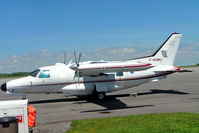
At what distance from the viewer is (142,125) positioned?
877 cm

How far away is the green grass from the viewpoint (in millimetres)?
7895

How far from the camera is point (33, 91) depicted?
1662cm

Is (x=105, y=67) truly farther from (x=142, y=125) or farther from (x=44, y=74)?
(x=142, y=125)

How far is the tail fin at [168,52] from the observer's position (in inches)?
766

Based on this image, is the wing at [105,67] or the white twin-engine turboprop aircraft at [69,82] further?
the white twin-engine turboprop aircraft at [69,82]

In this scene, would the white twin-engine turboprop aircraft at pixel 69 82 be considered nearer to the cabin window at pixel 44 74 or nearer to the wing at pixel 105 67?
the cabin window at pixel 44 74

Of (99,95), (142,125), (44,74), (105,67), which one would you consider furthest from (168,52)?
(142,125)

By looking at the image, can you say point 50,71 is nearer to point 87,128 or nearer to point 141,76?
point 141,76

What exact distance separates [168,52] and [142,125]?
1233 centimetres

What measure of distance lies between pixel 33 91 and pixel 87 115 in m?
6.35

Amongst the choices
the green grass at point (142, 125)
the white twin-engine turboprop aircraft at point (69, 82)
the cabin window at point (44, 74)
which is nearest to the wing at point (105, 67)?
the white twin-engine turboprop aircraft at point (69, 82)

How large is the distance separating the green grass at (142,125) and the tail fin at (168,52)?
9720mm

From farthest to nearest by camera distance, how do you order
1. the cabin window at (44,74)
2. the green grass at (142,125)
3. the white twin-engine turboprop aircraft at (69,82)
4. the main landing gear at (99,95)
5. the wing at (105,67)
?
the main landing gear at (99,95) < the cabin window at (44,74) < the white twin-engine turboprop aircraft at (69,82) < the wing at (105,67) < the green grass at (142,125)

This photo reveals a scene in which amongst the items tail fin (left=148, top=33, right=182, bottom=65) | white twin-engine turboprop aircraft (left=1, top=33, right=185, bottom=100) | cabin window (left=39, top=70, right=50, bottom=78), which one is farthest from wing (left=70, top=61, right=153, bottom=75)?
tail fin (left=148, top=33, right=182, bottom=65)
